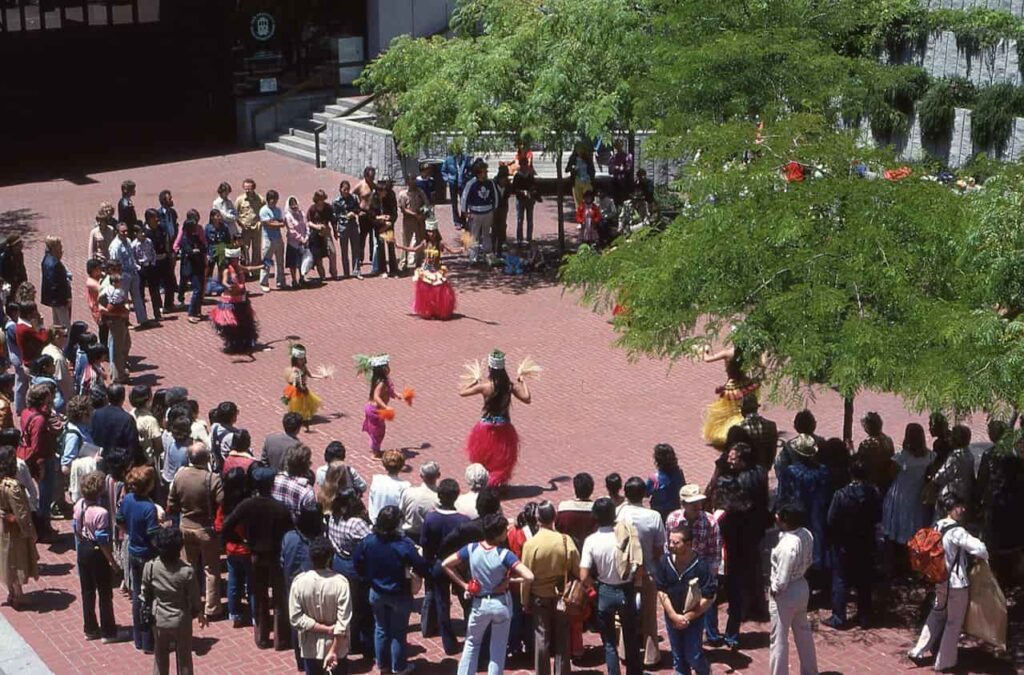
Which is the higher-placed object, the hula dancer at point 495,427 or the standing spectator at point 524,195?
the standing spectator at point 524,195

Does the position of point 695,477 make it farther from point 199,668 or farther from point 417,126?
point 417,126

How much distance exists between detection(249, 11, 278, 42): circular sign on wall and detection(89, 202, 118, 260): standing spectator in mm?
14389

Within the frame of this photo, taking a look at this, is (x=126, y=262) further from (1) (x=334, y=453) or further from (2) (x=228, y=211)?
(1) (x=334, y=453)

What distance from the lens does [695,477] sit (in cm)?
1471

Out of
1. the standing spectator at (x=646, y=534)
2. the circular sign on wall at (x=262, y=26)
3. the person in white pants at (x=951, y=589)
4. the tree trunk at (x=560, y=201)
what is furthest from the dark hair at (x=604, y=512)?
the circular sign on wall at (x=262, y=26)

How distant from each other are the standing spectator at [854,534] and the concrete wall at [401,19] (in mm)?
22263

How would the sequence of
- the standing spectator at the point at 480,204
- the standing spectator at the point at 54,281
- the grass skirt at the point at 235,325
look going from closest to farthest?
the standing spectator at the point at 54,281
the grass skirt at the point at 235,325
the standing spectator at the point at 480,204

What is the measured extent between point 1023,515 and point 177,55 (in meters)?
27.7

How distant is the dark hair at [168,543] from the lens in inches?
396

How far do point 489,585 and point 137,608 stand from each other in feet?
9.48

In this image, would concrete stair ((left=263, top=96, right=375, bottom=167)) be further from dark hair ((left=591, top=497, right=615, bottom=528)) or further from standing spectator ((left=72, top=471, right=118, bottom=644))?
dark hair ((left=591, top=497, right=615, bottom=528))

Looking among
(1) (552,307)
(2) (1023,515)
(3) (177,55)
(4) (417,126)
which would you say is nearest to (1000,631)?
(2) (1023,515)

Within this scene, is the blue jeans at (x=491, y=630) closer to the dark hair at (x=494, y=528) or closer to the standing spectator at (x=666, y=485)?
the dark hair at (x=494, y=528)

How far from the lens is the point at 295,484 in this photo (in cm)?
1119
